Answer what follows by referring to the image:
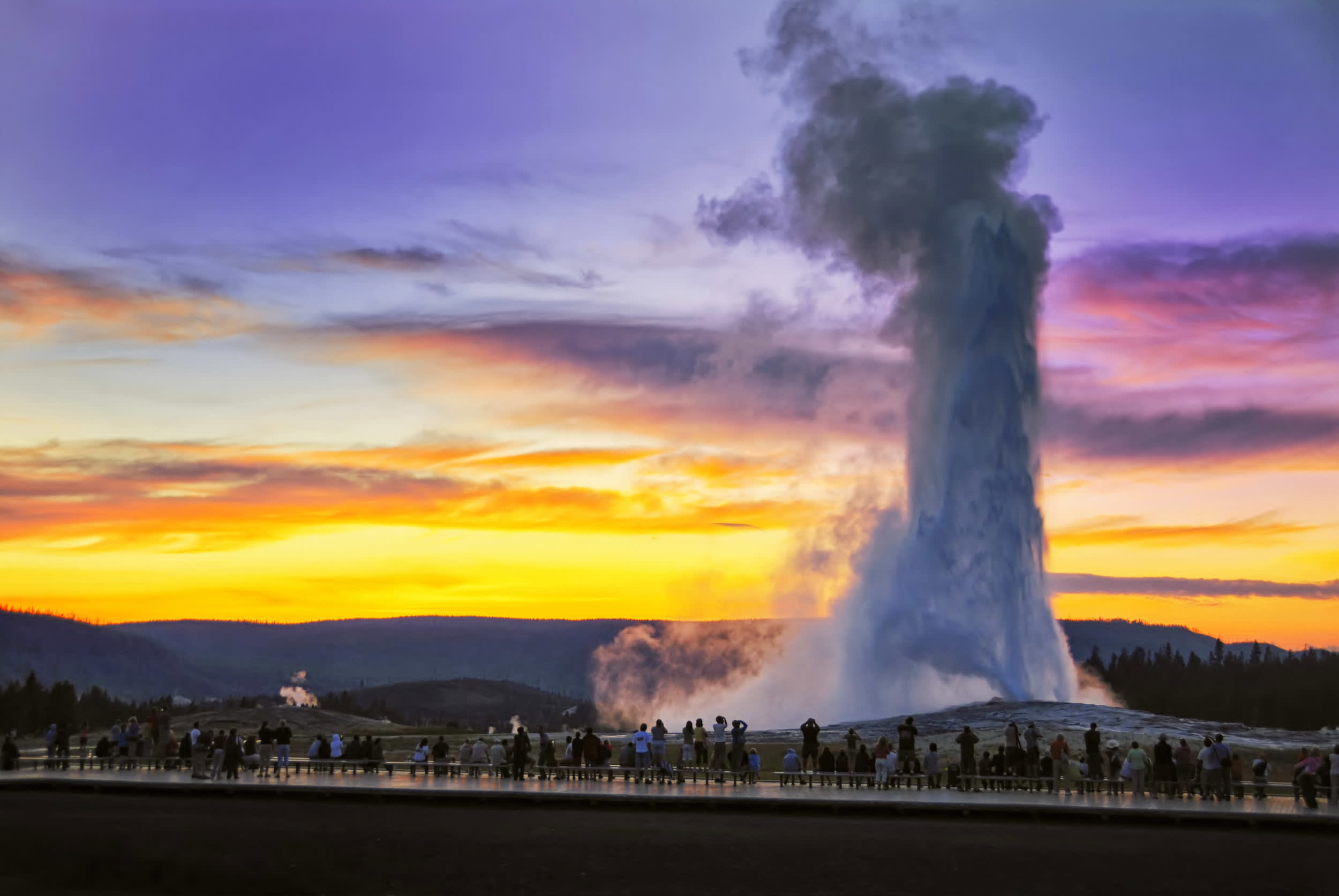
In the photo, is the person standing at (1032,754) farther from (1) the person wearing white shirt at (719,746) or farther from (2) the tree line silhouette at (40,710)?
(2) the tree line silhouette at (40,710)

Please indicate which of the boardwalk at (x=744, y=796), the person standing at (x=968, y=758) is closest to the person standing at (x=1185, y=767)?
the boardwalk at (x=744, y=796)

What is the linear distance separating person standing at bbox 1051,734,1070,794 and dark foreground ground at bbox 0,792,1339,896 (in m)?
4.47

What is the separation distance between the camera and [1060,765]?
114 ft

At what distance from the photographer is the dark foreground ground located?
23.0 metres

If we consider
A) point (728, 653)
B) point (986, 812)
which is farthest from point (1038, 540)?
point (728, 653)

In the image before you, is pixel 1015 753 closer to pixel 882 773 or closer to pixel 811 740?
pixel 882 773

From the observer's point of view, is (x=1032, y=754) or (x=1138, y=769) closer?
(x=1138, y=769)

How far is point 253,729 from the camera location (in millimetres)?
75812

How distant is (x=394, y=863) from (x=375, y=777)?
16154mm

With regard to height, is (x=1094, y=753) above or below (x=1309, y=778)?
above

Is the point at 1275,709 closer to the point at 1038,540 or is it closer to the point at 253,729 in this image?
the point at 1038,540

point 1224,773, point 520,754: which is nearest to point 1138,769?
point 1224,773

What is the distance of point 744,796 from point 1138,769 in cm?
903

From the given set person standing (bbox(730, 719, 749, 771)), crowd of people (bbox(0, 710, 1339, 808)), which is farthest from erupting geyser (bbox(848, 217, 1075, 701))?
person standing (bbox(730, 719, 749, 771))
